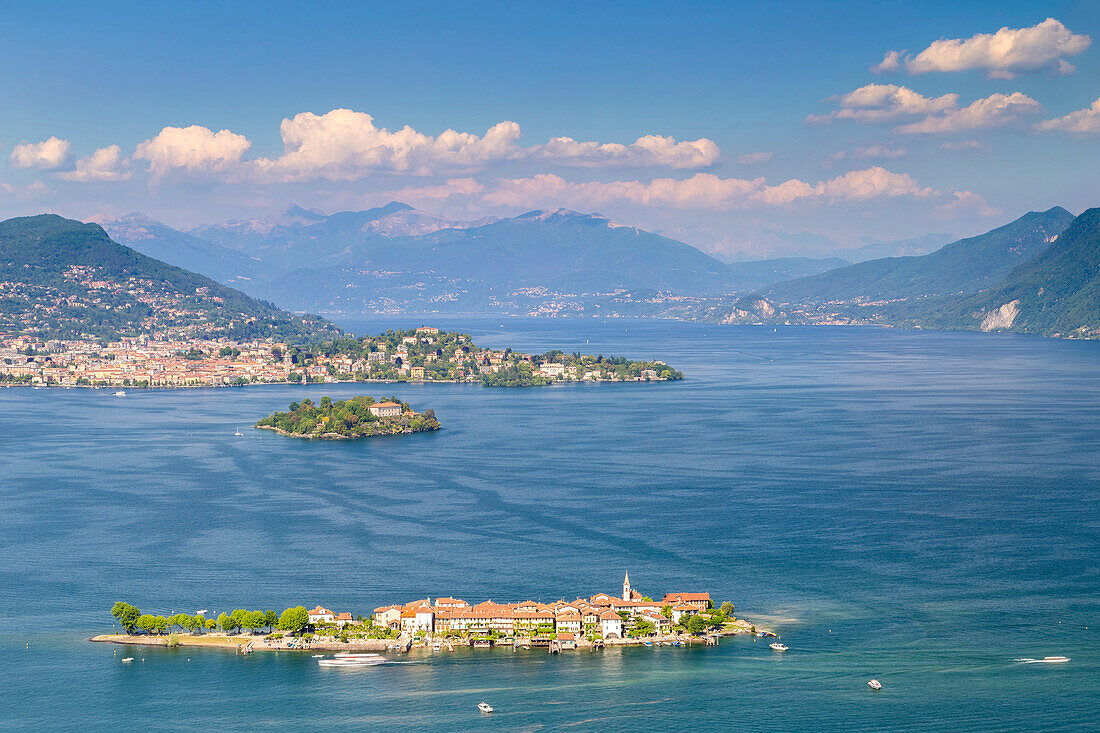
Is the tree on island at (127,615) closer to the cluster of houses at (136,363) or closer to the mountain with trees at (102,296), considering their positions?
the cluster of houses at (136,363)

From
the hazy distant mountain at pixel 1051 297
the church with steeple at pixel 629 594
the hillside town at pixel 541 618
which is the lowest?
the hillside town at pixel 541 618

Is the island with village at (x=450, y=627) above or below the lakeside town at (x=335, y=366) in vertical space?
below

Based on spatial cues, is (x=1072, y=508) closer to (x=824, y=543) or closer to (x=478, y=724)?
(x=824, y=543)

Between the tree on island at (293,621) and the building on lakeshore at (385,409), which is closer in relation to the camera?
the tree on island at (293,621)

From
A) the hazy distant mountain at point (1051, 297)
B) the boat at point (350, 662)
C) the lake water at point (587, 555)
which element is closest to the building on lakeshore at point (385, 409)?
the lake water at point (587, 555)

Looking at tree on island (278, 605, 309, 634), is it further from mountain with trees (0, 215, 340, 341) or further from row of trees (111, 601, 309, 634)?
mountain with trees (0, 215, 340, 341)

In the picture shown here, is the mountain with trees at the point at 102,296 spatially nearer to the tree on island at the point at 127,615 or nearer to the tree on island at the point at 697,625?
the tree on island at the point at 127,615

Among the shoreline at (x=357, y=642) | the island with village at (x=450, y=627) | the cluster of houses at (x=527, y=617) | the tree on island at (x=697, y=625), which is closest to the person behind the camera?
the shoreline at (x=357, y=642)

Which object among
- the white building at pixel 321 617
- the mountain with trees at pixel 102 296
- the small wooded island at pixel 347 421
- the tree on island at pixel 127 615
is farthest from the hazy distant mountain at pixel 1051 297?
the tree on island at pixel 127 615

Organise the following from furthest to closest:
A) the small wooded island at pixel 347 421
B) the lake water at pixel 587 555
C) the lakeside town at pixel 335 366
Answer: the lakeside town at pixel 335 366, the small wooded island at pixel 347 421, the lake water at pixel 587 555
